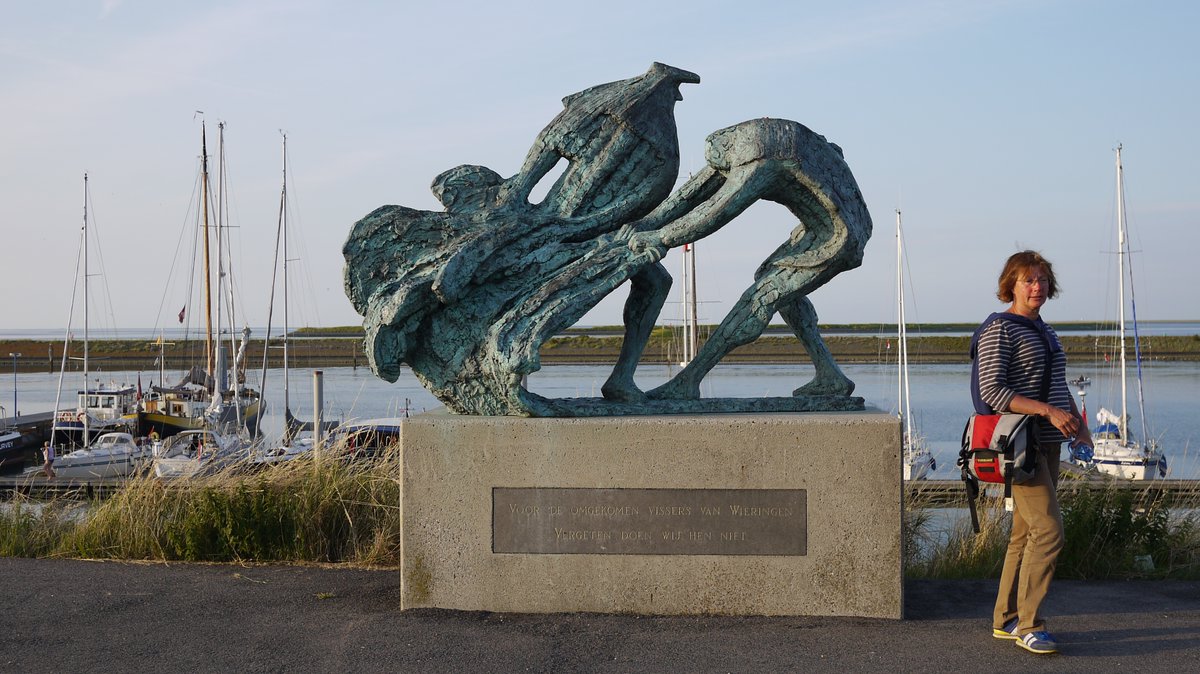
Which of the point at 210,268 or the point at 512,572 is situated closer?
the point at 512,572

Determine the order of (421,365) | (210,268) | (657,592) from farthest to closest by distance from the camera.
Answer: (210,268) < (421,365) < (657,592)

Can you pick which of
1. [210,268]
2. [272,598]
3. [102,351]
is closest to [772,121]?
[272,598]

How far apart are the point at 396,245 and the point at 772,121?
6.88 feet

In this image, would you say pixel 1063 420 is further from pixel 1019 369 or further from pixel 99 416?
pixel 99 416

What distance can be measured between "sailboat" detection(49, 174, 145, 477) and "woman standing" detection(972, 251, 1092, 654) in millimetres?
16791

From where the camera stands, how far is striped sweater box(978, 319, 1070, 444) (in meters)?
4.63

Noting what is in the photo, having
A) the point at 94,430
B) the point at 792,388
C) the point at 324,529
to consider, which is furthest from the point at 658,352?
the point at 324,529

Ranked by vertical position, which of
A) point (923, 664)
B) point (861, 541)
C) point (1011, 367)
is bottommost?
point (923, 664)

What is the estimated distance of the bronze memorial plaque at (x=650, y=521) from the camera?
5293 millimetres

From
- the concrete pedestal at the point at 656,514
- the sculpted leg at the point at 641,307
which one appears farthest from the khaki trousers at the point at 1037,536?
the sculpted leg at the point at 641,307

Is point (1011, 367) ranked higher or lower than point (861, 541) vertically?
higher

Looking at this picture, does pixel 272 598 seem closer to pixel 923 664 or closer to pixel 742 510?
pixel 742 510

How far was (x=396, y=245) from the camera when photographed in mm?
5906

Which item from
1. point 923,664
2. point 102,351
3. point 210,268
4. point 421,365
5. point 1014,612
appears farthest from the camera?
point 102,351
